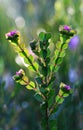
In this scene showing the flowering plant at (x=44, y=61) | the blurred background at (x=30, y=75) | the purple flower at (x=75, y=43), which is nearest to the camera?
the flowering plant at (x=44, y=61)

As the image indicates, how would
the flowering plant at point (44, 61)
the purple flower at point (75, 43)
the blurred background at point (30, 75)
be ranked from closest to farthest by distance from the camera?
the flowering plant at point (44, 61) < the blurred background at point (30, 75) < the purple flower at point (75, 43)

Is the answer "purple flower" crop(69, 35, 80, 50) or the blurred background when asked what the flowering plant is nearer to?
the blurred background

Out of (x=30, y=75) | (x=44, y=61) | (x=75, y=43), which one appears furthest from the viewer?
(x=75, y=43)

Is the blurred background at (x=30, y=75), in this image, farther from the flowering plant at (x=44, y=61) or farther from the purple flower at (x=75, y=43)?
the flowering plant at (x=44, y=61)

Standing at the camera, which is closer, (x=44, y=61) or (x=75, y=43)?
(x=44, y=61)

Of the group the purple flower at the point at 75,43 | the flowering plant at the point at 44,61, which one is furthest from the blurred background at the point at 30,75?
the flowering plant at the point at 44,61

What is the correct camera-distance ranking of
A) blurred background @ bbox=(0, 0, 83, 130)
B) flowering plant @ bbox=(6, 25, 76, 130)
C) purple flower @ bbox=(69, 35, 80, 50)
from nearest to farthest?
flowering plant @ bbox=(6, 25, 76, 130) < blurred background @ bbox=(0, 0, 83, 130) < purple flower @ bbox=(69, 35, 80, 50)

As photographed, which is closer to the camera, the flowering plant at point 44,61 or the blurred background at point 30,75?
the flowering plant at point 44,61

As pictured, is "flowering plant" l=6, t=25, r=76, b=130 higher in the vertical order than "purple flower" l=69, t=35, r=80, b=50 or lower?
lower

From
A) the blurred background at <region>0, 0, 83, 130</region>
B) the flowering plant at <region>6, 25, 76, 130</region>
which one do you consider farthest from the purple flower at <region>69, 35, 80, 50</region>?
the flowering plant at <region>6, 25, 76, 130</region>

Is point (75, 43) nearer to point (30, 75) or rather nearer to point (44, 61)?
point (30, 75)

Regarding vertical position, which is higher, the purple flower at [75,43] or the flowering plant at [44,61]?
the purple flower at [75,43]

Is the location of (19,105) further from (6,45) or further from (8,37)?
(8,37)

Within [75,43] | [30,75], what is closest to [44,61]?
[30,75]
